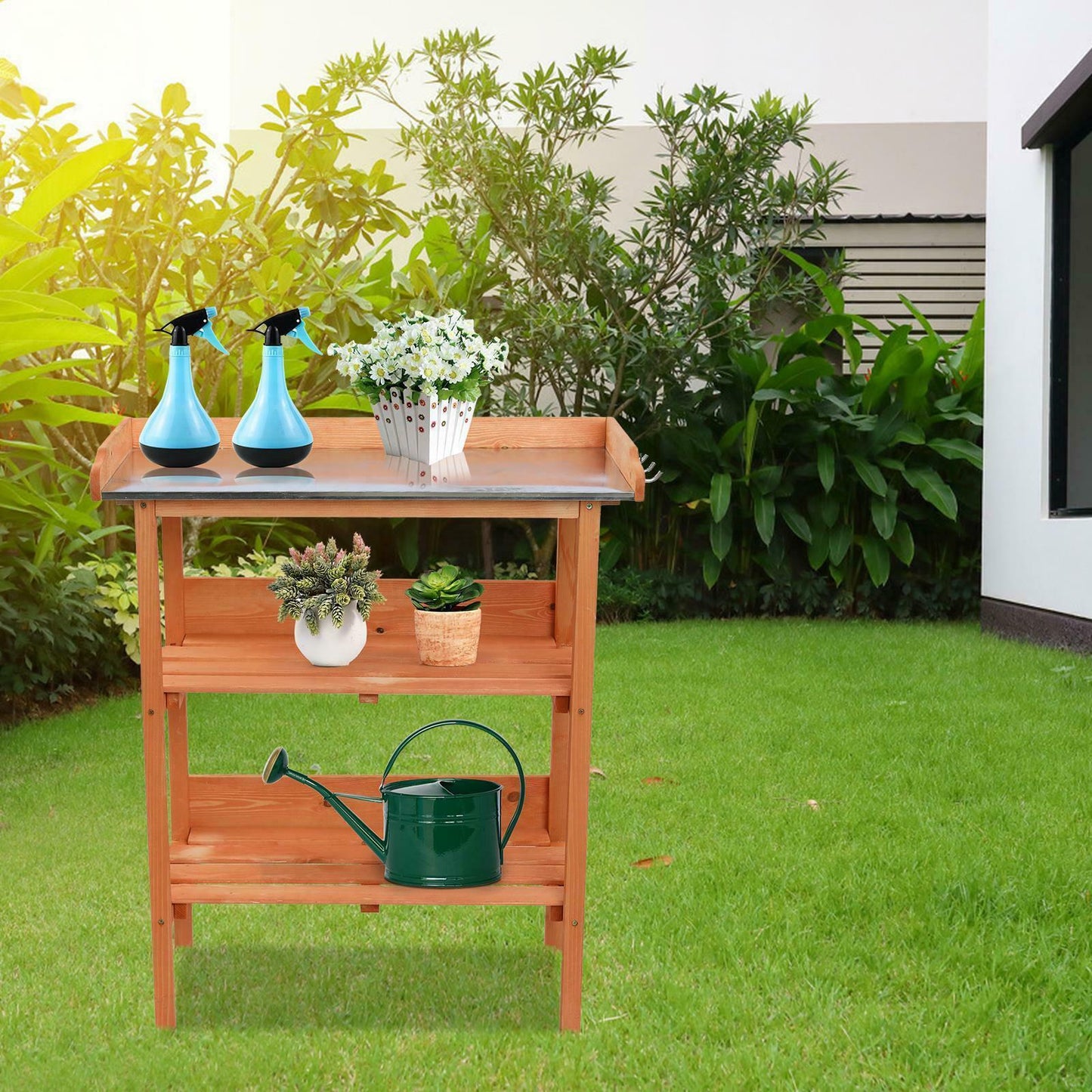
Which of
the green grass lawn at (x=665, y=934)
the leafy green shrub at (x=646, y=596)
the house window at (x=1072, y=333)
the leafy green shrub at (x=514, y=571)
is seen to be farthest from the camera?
the leafy green shrub at (x=514, y=571)

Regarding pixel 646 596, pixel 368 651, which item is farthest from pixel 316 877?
pixel 646 596

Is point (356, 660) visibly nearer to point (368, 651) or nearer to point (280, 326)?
point (368, 651)

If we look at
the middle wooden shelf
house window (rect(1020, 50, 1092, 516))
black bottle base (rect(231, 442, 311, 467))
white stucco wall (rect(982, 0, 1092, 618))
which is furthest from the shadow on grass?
house window (rect(1020, 50, 1092, 516))

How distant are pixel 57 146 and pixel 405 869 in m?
3.63

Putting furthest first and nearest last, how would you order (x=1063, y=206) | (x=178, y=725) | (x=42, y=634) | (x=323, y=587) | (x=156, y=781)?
1. (x=1063, y=206)
2. (x=42, y=634)
3. (x=178, y=725)
4. (x=323, y=587)
5. (x=156, y=781)

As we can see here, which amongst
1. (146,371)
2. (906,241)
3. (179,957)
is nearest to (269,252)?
(146,371)

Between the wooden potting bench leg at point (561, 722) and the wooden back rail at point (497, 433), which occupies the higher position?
the wooden back rail at point (497, 433)

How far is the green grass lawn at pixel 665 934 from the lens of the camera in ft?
6.37

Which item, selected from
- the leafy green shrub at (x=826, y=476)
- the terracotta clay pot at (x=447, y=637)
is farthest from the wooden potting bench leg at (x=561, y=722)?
the leafy green shrub at (x=826, y=476)

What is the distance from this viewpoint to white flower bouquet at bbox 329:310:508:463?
220 cm

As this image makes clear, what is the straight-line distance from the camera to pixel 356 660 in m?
2.24

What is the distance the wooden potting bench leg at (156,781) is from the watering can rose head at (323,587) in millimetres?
224

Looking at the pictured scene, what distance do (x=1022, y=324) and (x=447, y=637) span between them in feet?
13.7

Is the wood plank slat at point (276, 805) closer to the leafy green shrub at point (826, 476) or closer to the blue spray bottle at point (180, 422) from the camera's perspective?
the blue spray bottle at point (180, 422)
